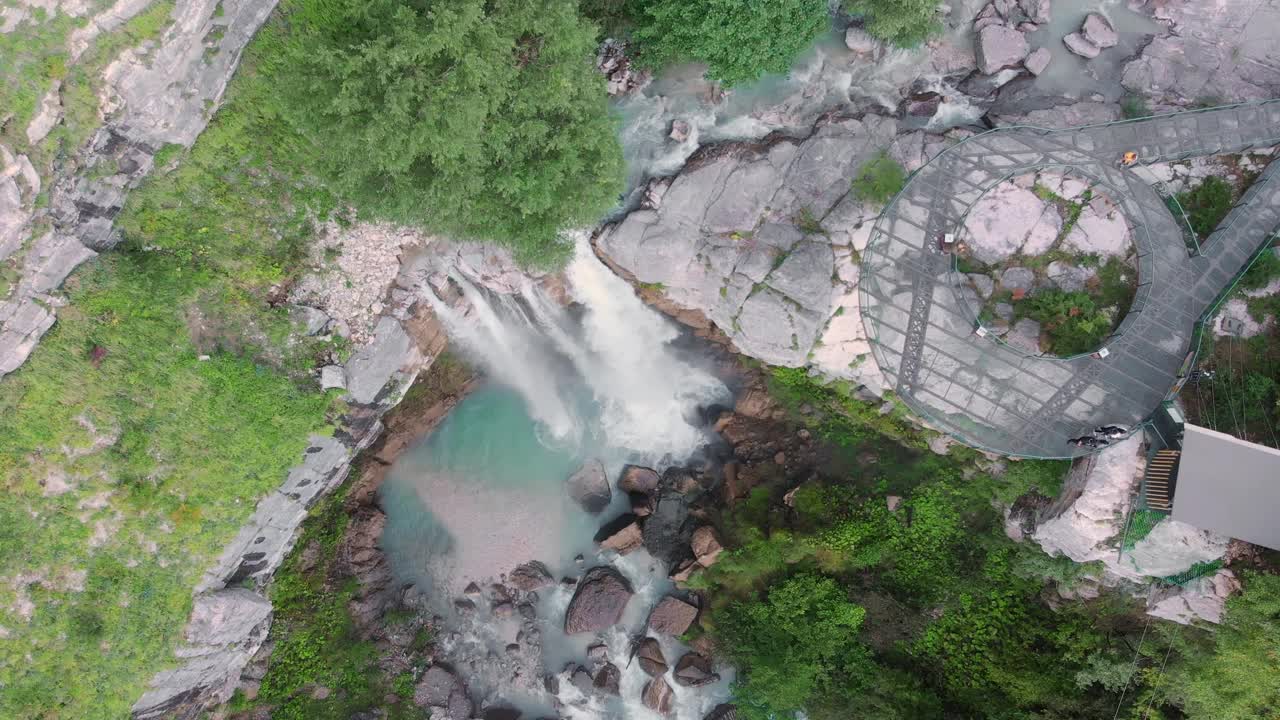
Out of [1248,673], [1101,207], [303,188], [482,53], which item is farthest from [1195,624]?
[303,188]

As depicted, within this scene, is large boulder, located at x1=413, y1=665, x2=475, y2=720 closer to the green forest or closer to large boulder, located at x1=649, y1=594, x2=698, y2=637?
the green forest

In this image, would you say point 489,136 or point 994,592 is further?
point 994,592

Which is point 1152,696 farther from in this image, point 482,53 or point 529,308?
point 482,53

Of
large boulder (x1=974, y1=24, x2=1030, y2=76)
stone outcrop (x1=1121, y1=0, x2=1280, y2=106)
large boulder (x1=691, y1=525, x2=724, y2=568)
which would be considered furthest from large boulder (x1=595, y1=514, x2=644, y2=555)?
stone outcrop (x1=1121, y1=0, x2=1280, y2=106)

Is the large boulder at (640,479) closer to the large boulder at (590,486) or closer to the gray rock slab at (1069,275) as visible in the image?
the large boulder at (590,486)

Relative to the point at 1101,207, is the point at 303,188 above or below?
above
